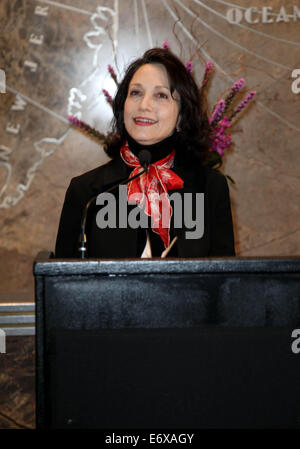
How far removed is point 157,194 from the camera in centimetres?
135

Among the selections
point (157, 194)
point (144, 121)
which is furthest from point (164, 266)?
point (144, 121)

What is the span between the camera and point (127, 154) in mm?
1443

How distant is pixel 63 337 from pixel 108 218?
24.7 inches

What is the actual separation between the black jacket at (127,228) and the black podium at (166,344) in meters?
0.56

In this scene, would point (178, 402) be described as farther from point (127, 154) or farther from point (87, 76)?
point (87, 76)

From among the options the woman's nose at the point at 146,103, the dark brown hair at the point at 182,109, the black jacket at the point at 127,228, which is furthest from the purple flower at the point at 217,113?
the woman's nose at the point at 146,103

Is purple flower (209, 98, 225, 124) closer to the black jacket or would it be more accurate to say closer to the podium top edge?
the black jacket

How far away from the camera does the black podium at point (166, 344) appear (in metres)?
0.76

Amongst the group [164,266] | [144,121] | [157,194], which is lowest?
[164,266]

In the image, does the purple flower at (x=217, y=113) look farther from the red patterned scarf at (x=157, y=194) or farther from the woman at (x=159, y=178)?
the red patterned scarf at (x=157, y=194)

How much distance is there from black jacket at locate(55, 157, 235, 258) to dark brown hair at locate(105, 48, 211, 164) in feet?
0.20

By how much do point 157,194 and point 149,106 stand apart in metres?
0.24

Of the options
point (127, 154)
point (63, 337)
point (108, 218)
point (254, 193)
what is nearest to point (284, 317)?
point (63, 337)

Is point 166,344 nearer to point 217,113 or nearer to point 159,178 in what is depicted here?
point 159,178
